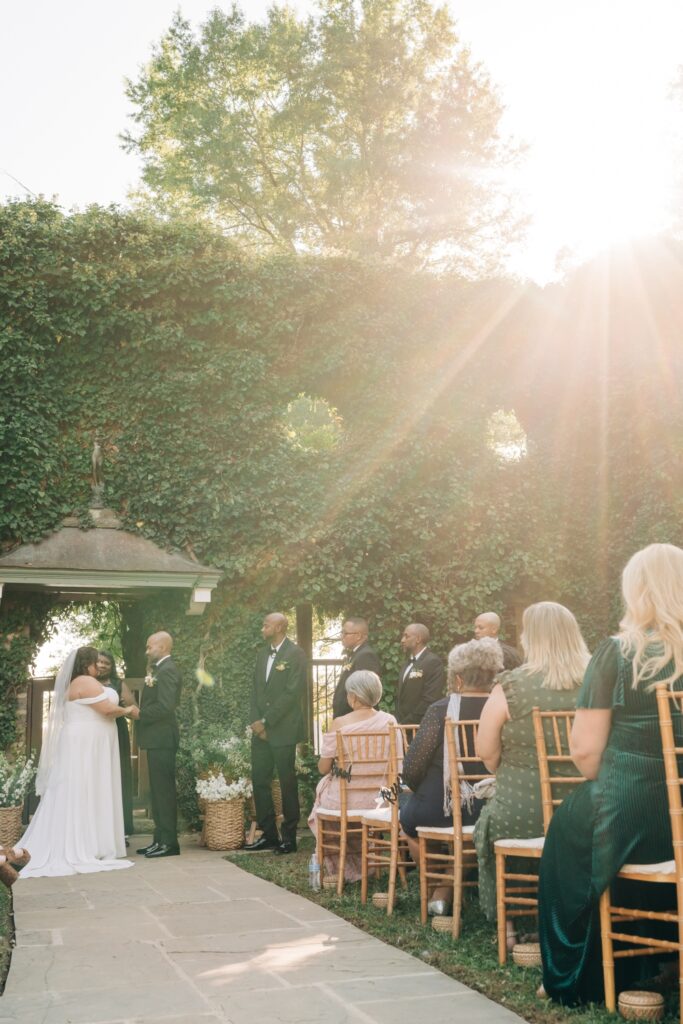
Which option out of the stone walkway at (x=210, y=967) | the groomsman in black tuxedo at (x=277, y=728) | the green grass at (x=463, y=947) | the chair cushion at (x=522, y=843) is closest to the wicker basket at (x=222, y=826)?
the groomsman in black tuxedo at (x=277, y=728)

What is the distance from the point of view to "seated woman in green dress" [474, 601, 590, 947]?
166 inches

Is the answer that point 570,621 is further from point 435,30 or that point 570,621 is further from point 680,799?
point 435,30

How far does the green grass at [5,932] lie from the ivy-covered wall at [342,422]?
3.90 m

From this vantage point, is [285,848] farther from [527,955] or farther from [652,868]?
→ [652,868]

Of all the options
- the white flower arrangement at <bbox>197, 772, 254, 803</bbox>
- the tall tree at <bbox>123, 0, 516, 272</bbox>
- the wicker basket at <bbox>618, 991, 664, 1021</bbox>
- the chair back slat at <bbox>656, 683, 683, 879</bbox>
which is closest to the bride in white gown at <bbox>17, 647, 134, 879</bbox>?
the white flower arrangement at <bbox>197, 772, 254, 803</bbox>

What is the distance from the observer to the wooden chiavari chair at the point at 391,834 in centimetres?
536

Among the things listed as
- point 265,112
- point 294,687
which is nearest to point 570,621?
point 294,687

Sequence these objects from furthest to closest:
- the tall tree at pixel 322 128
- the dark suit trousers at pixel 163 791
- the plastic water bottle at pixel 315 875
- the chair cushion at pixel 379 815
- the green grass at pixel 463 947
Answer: the tall tree at pixel 322 128
the dark suit trousers at pixel 163 791
the plastic water bottle at pixel 315 875
the chair cushion at pixel 379 815
the green grass at pixel 463 947

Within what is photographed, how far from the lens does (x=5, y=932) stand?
204 inches

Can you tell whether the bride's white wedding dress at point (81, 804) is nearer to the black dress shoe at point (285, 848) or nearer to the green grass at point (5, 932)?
the green grass at point (5, 932)

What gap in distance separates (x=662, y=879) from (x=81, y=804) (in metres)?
5.55

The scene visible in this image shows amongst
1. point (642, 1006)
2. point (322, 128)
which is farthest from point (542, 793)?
point (322, 128)

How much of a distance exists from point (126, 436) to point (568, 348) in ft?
20.4

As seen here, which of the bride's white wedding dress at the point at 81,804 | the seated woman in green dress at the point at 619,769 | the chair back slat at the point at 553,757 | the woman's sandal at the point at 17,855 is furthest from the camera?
the bride's white wedding dress at the point at 81,804
